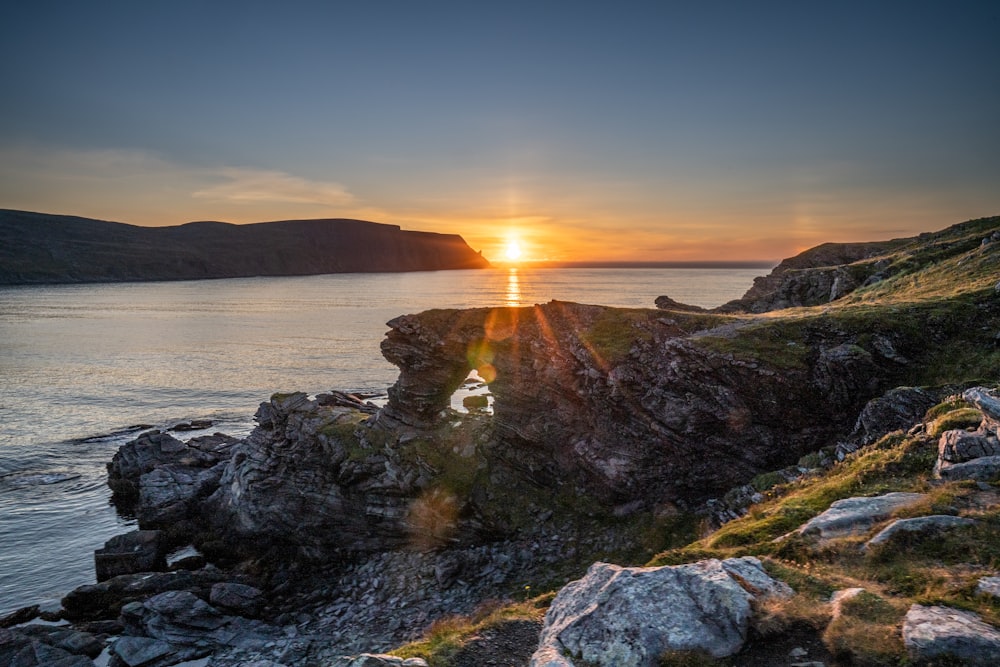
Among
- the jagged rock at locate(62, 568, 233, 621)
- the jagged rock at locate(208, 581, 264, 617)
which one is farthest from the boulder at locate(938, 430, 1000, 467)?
the jagged rock at locate(62, 568, 233, 621)

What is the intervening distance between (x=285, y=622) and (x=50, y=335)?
11736cm

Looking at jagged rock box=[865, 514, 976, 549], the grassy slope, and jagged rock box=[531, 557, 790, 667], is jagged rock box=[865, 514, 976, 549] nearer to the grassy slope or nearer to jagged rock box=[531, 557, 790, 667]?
the grassy slope

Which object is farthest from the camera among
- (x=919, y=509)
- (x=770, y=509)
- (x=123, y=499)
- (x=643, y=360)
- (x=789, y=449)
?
(x=123, y=499)

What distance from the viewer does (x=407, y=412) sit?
1468 inches

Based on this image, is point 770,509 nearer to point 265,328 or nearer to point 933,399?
point 933,399

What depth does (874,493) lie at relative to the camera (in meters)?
15.8

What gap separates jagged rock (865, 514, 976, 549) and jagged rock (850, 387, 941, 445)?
10.4 m

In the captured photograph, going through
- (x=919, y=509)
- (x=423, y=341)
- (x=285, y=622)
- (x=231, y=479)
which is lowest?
(x=285, y=622)

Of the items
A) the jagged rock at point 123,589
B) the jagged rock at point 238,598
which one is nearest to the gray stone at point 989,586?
the jagged rock at point 238,598

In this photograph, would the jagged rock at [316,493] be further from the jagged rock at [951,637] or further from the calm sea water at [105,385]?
the jagged rock at [951,637]

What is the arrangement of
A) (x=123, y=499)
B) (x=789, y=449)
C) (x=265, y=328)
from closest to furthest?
(x=789, y=449)
(x=123, y=499)
(x=265, y=328)

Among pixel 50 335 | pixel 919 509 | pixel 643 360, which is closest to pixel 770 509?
pixel 919 509

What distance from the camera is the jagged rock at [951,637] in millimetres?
9156

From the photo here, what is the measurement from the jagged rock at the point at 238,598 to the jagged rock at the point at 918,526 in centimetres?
2840
